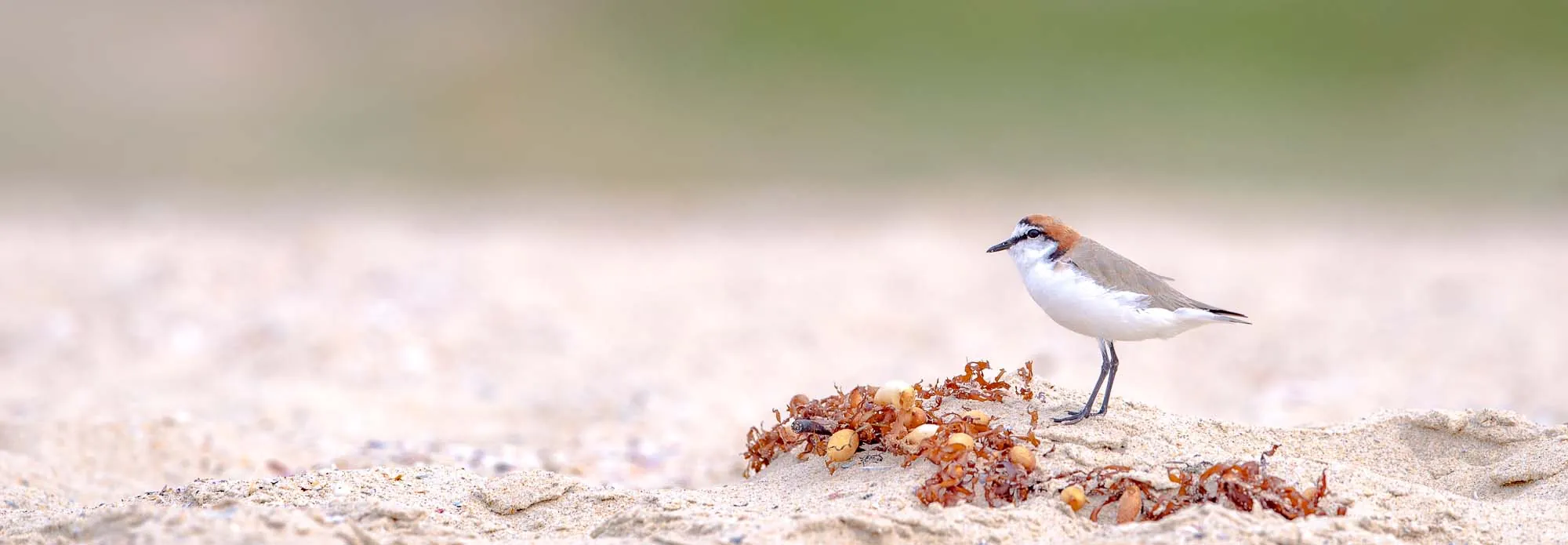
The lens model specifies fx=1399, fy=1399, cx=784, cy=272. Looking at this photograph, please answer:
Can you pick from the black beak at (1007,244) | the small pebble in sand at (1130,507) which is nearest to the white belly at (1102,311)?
the black beak at (1007,244)

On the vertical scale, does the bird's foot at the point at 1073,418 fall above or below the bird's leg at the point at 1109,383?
below

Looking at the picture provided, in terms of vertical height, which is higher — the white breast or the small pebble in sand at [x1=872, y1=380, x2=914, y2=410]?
the white breast

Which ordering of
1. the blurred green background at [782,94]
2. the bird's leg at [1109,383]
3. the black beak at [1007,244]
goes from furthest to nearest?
the blurred green background at [782,94] < the black beak at [1007,244] < the bird's leg at [1109,383]

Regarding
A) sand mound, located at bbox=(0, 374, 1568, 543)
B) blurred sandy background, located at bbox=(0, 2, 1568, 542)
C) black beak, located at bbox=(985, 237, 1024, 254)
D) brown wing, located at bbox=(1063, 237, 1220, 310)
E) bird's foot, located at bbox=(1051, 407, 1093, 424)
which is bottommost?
sand mound, located at bbox=(0, 374, 1568, 543)

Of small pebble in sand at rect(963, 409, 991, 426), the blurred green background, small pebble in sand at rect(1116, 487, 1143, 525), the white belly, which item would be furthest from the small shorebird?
the blurred green background

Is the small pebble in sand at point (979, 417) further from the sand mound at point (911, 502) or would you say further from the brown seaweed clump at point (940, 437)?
the sand mound at point (911, 502)

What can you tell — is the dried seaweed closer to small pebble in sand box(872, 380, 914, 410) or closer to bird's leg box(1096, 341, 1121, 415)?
small pebble in sand box(872, 380, 914, 410)

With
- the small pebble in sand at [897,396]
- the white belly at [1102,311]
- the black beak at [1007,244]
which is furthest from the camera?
the black beak at [1007,244]
